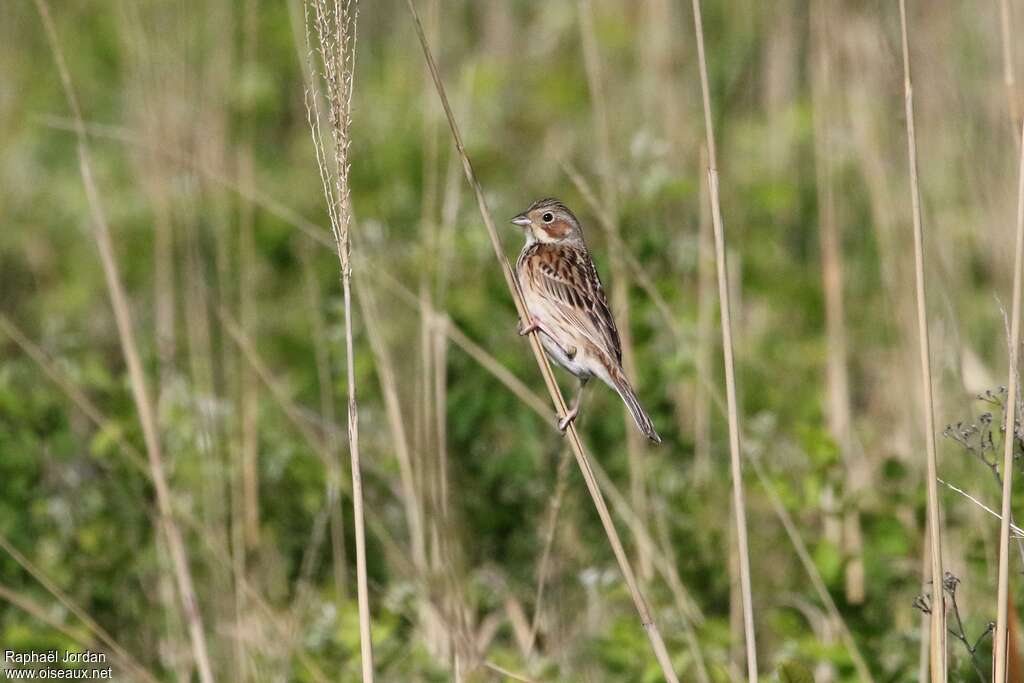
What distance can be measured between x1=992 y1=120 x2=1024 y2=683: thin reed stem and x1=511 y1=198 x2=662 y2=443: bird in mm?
1219

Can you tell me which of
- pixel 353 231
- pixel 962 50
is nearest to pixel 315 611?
pixel 353 231

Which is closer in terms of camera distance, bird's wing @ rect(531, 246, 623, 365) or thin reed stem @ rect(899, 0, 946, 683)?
thin reed stem @ rect(899, 0, 946, 683)

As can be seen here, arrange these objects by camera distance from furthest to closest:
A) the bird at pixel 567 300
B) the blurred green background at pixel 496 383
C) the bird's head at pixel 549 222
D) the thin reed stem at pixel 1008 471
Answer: the bird's head at pixel 549 222 → the blurred green background at pixel 496 383 → the bird at pixel 567 300 → the thin reed stem at pixel 1008 471

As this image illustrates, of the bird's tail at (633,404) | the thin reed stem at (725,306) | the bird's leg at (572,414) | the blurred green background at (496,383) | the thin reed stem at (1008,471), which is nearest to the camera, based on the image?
the thin reed stem at (1008,471)

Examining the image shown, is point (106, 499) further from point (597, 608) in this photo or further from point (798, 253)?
point (798, 253)

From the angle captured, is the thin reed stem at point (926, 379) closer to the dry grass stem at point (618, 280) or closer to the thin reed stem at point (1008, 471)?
the thin reed stem at point (1008, 471)

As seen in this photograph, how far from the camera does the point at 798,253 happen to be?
662 centimetres

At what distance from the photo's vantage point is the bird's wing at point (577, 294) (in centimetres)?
375

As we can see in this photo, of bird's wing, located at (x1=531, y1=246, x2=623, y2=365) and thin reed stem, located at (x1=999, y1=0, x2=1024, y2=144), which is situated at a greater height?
thin reed stem, located at (x1=999, y1=0, x2=1024, y2=144)

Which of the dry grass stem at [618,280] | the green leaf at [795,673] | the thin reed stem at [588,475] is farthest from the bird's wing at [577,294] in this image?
the green leaf at [795,673]

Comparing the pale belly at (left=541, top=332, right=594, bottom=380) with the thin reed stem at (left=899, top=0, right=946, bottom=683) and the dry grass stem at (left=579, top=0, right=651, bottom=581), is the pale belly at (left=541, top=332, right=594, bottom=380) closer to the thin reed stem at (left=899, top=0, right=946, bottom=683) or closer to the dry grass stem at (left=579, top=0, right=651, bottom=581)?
the dry grass stem at (left=579, top=0, right=651, bottom=581)

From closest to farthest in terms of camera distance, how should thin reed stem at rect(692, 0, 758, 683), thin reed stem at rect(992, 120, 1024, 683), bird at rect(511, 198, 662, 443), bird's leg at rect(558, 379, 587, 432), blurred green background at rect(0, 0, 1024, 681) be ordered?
thin reed stem at rect(992, 120, 1024, 683), thin reed stem at rect(692, 0, 758, 683), bird's leg at rect(558, 379, 587, 432), bird at rect(511, 198, 662, 443), blurred green background at rect(0, 0, 1024, 681)

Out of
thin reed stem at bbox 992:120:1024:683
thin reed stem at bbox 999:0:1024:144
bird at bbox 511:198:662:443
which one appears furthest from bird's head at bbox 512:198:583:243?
thin reed stem at bbox 992:120:1024:683

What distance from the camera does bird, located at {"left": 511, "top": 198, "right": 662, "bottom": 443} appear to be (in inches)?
146
